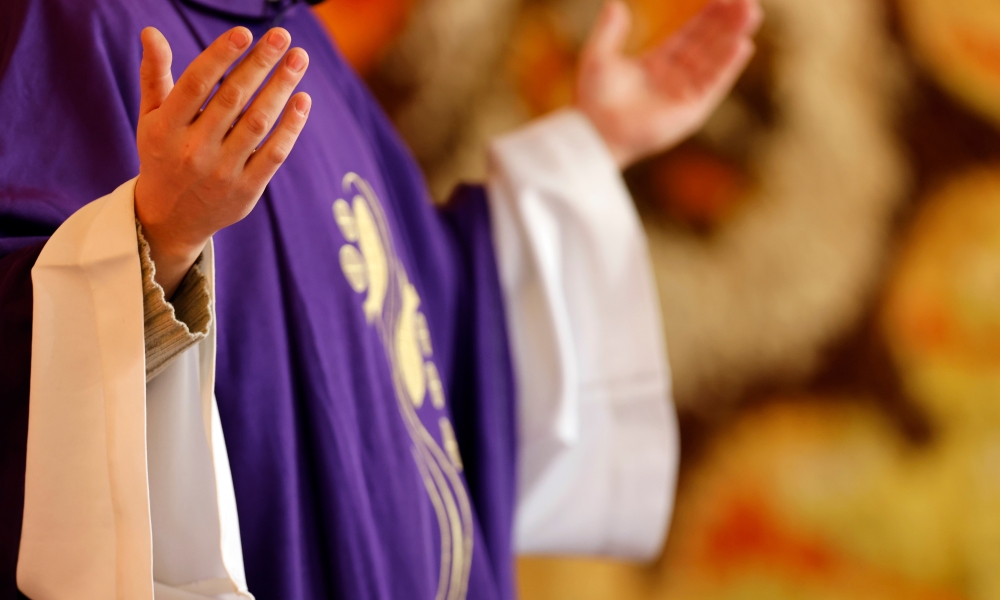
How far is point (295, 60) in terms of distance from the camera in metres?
0.43

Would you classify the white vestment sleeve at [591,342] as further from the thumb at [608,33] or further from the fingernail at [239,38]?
the fingernail at [239,38]

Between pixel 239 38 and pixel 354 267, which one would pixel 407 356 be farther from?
pixel 239 38

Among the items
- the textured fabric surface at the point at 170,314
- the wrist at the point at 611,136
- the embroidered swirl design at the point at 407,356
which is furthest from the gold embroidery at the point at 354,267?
the wrist at the point at 611,136

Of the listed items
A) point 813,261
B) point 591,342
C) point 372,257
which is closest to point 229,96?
point 372,257

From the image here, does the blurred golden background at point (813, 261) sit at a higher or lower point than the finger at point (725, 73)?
lower

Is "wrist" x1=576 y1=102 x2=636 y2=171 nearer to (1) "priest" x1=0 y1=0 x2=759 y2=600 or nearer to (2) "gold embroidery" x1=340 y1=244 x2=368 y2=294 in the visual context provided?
→ (1) "priest" x1=0 y1=0 x2=759 y2=600

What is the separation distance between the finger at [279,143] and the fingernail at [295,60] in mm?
13

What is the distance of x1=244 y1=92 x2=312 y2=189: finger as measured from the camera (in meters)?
0.43

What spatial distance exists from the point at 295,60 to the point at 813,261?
36.4 inches

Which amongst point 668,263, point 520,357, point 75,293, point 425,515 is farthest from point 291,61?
point 668,263

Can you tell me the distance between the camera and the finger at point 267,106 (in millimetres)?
425

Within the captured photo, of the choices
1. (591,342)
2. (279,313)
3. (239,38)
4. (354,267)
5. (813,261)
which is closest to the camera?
(239,38)

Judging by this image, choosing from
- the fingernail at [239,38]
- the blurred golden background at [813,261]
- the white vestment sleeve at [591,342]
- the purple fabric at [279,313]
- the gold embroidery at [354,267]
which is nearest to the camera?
the fingernail at [239,38]

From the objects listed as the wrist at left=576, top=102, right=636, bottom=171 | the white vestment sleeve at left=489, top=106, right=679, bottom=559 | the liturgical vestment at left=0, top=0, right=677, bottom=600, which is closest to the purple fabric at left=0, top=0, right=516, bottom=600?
the liturgical vestment at left=0, top=0, right=677, bottom=600
